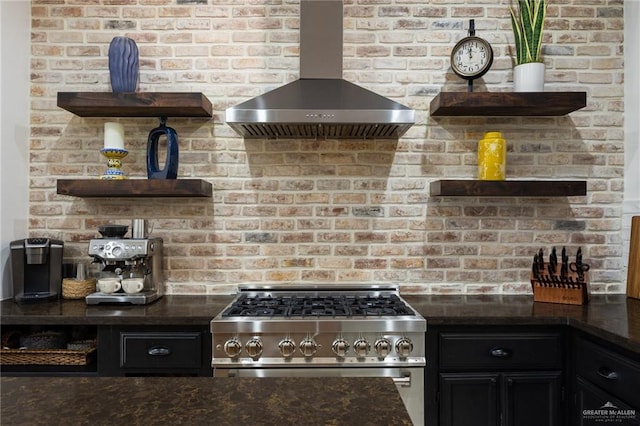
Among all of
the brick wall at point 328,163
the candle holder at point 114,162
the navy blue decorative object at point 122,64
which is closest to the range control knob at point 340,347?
the brick wall at point 328,163

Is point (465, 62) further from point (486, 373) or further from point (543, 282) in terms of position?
Result: point (486, 373)

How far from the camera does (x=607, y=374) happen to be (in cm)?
171

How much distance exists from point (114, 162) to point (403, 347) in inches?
71.8

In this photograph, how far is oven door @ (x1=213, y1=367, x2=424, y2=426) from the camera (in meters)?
1.90

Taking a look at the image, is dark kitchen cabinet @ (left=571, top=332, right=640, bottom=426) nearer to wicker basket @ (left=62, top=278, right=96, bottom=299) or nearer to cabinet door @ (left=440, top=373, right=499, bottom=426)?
cabinet door @ (left=440, top=373, right=499, bottom=426)

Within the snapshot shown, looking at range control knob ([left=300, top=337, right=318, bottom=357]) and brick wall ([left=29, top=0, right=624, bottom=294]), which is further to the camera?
brick wall ([left=29, top=0, right=624, bottom=294])

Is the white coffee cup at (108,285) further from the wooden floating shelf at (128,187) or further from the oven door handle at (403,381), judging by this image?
the oven door handle at (403,381)

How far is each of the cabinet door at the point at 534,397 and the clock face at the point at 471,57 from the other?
1.59 m

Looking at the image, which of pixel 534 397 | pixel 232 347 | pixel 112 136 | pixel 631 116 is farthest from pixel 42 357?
pixel 631 116

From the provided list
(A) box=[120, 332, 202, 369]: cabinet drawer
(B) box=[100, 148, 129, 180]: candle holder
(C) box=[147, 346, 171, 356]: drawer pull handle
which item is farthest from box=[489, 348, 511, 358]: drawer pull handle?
(B) box=[100, 148, 129, 180]: candle holder

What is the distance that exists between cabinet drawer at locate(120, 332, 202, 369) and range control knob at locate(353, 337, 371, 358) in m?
0.70

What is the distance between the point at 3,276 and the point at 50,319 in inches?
25.1

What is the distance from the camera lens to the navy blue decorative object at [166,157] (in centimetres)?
244

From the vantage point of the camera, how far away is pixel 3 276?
7.67 feet
